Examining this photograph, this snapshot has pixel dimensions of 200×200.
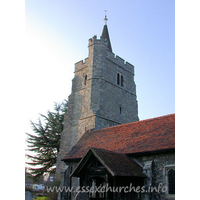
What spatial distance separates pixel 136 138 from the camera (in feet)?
46.3

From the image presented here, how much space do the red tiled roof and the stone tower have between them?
4.26 meters

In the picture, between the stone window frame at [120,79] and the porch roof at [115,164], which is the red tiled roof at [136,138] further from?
the stone window frame at [120,79]

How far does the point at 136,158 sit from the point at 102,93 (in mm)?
11513

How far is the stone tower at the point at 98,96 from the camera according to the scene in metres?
22.7

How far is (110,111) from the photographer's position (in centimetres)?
2353

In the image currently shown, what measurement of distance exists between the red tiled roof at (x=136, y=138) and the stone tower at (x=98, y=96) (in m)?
4.26

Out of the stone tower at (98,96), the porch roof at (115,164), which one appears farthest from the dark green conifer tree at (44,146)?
the porch roof at (115,164)

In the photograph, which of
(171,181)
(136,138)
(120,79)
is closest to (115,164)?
(171,181)

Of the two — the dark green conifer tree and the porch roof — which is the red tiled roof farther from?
the dark green conifer tree

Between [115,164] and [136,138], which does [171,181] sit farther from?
[136,138]

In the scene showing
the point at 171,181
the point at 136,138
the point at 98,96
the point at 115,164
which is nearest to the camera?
the point at 115,164

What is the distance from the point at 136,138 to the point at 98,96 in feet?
31.3

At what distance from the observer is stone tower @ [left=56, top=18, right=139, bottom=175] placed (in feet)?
74.4
